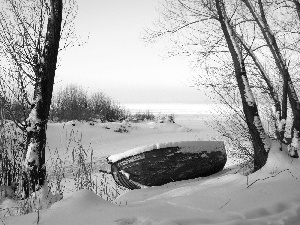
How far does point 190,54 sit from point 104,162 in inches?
230

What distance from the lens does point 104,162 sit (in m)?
10.8

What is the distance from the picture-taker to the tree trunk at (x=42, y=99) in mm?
4770

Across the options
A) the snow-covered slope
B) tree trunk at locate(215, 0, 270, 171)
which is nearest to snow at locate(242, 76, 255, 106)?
tree trunk at locate(215, 0, 270, 171)

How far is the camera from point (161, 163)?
556 centimetres

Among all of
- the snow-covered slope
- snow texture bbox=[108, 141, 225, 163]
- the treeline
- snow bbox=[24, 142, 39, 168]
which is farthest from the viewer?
the treeline

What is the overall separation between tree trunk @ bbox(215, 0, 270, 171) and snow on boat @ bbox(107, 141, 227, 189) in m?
1.13

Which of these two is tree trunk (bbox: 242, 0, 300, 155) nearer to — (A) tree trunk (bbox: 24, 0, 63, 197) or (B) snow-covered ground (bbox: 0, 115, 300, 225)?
→ (B) snow-covered ground (bbox: 0, 115, 300, 225)

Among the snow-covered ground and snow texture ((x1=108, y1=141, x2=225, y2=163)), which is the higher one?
snow texture ((x1=108, y1=141, x2=225, y2=163))

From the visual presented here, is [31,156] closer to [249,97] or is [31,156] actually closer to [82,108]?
[249,97]

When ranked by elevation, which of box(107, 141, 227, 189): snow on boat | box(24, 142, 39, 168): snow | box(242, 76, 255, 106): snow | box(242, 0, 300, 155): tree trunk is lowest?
box(107, 141, 227, 189): snow on boat

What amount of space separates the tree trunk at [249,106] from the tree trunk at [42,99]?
321cm

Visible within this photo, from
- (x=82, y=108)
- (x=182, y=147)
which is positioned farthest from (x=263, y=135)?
(x=82, y=108)

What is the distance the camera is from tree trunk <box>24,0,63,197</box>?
4770mm

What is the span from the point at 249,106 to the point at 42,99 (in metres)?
3.77
